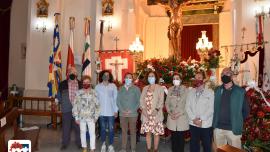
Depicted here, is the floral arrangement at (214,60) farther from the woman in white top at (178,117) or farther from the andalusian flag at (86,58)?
the andalusian flag at (86,58)

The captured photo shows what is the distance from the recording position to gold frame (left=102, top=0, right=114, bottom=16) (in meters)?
11.3

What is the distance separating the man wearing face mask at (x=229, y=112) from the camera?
482 centimetres

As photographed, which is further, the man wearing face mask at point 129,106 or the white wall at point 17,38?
the white wall at point 17,38

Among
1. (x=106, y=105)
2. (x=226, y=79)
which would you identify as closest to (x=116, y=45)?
(x=106, y=105)

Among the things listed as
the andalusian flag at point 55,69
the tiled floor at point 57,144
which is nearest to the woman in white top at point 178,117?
the tiled floor at point 57,144

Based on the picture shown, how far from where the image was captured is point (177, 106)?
5801 mm

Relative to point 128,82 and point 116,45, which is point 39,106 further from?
point 128,82

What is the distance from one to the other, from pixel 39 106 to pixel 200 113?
23.7 feet

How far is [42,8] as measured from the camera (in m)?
11.4

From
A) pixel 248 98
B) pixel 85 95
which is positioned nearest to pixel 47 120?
pixel 85 95

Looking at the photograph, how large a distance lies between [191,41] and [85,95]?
8.09 meters

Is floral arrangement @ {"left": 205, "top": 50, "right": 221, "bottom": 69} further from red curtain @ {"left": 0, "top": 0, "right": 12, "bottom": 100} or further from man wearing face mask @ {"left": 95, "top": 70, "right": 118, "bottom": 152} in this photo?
red curtain @ {"left": 0, "top": 0, "right": 12, "bottom": 100}

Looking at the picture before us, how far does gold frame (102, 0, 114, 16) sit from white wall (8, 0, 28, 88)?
358cm

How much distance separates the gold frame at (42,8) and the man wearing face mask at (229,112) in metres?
7.93
